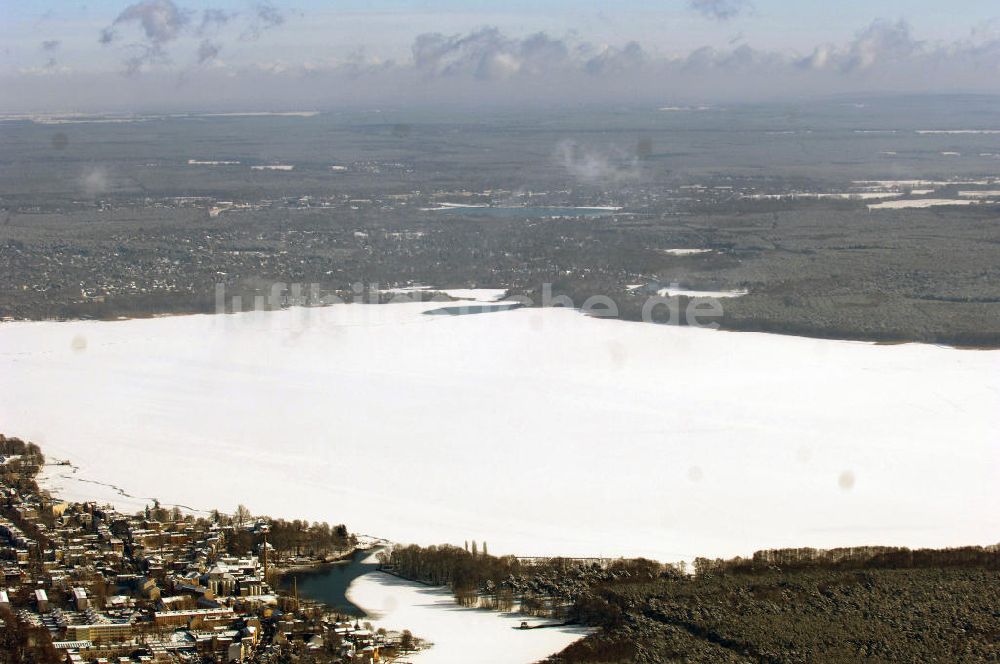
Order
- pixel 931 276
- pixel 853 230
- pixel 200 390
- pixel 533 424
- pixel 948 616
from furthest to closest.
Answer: pixel 853 230
pixel 931 276
pixel 200 390
pixel 533 424
pixel 948 616

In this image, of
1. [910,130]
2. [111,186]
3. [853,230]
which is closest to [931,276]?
[853,230]

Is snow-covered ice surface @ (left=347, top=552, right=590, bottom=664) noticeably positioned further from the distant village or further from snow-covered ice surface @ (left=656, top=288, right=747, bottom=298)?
snow-covered ice surface @ (left=656, top=288, right=747, bottom=298)

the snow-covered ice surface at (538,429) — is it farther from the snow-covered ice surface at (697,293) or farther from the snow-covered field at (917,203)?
the snow-covered field at (917,203)

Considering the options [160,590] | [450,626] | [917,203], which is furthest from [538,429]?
[917,203]

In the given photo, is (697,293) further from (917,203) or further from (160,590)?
(917,203)

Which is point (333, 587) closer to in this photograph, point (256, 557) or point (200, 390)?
point (256, 557)
